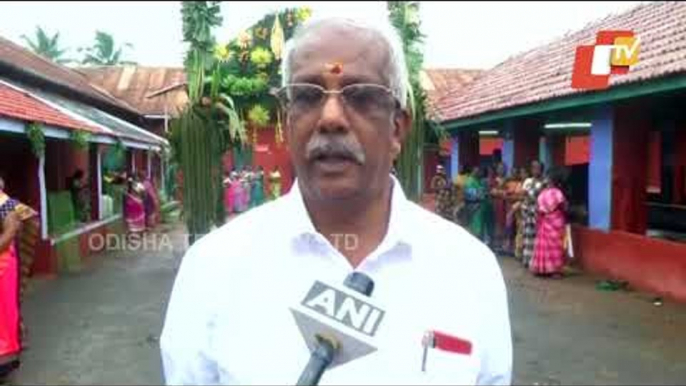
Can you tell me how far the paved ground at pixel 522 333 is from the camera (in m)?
5.70

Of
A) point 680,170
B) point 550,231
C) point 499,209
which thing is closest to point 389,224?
point 550,231

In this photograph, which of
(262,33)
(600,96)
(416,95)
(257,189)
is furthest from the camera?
(257,189)

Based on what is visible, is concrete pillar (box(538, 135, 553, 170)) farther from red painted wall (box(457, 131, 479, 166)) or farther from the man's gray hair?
the man's gray hair

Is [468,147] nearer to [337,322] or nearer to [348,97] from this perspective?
[348,97]

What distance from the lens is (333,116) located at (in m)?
1.41

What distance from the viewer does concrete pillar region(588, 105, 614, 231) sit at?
33.7 ft

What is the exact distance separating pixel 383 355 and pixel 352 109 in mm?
461

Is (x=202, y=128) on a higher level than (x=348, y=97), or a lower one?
higher

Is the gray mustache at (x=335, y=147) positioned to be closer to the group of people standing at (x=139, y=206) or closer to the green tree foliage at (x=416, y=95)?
the green tree foliage at (x=416, y=95)

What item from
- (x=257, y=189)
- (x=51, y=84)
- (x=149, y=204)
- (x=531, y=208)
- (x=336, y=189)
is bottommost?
(x=149, y=204)

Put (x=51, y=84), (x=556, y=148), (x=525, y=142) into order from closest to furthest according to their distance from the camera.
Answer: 1. (x=51, y=84)
2. (x=525, y=142)
3. (x=556, y=148)

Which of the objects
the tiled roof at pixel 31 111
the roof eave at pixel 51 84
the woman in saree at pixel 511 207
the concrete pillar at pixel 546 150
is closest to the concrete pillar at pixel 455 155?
the concrete pillar at pixel 546 150

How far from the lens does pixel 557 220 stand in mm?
10125

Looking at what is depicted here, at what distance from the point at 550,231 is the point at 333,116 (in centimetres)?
922
